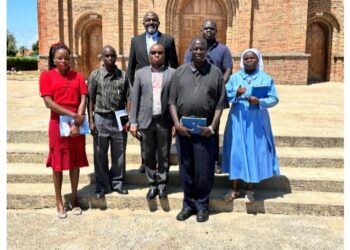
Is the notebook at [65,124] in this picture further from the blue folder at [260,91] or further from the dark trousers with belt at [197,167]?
the blue folder at [260,91]

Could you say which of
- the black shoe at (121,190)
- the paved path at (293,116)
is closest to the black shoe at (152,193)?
the black shoe at (121,190)

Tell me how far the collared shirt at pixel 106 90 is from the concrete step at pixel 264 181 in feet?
3.94

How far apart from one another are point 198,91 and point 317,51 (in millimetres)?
15146

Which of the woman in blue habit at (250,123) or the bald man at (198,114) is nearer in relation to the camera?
the bald man at (198,114)

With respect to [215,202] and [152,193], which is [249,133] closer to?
[215,202]

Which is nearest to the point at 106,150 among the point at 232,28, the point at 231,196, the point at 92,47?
the point at 231,196

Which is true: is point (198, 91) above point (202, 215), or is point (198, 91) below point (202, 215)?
above

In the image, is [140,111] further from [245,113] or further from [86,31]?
[86,31]

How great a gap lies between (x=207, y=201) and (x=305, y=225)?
120cm

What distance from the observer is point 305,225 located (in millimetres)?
3883

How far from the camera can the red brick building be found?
45.6ft

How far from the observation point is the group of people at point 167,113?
3754 millimetres

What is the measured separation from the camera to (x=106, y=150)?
425cm

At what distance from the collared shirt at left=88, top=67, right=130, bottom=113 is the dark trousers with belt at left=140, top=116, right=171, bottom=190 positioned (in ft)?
1.68
